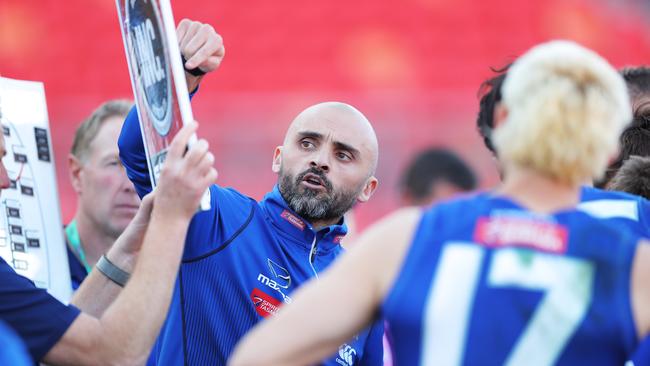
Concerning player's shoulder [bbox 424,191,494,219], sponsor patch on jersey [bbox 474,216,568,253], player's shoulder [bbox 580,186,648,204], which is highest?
player's shoulder [bbox 424,191,494,219]

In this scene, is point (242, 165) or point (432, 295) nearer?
point (432, 295)

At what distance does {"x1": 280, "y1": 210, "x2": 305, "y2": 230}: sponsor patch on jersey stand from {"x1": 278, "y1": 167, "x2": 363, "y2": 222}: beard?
0.03 metres

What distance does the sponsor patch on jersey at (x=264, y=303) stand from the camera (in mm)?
3307

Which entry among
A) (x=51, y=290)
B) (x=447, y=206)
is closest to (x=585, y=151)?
(x=447, y=206)

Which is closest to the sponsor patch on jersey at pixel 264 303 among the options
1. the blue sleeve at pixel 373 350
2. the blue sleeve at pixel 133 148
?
the blue sleeve at pixel 373 350

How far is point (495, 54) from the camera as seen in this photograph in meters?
12.6

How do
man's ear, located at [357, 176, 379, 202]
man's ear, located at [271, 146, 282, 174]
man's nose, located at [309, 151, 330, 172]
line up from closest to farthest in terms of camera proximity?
1. man's nose, located at [309, 151, 330, 172]
2. man's ear, located at [271, 146, 282, 174]
3. man's ear, located at [357, 176, 379, 202]

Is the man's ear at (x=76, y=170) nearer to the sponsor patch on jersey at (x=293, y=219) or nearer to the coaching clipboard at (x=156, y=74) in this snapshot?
the sponsor patch on jersey at (x=293, y=219)

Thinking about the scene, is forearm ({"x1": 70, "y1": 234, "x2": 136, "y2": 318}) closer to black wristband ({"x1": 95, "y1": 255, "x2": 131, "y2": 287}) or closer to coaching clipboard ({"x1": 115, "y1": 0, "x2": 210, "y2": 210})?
black wristband ({"x1": 95, "y1": 255, "x2": 131, "y2": 287})

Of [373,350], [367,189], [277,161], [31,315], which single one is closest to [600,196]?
[373,350]

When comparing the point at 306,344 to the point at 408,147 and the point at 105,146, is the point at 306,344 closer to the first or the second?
the point at 105,146

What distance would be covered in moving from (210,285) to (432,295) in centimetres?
151

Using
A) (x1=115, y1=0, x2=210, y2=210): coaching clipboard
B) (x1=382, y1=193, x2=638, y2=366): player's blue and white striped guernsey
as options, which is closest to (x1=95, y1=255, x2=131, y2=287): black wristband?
(x1=115, y1=0, x2=210, y2=210): coaching clipboard

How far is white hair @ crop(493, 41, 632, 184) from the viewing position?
6.30ft
